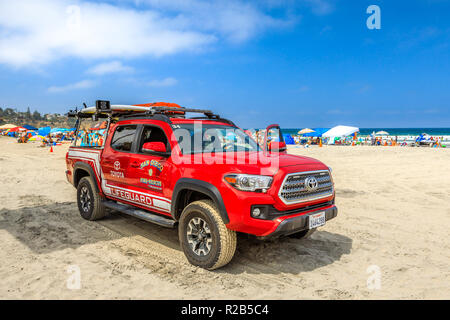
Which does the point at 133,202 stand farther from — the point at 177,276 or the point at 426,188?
the point at 426,188

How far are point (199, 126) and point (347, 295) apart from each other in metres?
3.10

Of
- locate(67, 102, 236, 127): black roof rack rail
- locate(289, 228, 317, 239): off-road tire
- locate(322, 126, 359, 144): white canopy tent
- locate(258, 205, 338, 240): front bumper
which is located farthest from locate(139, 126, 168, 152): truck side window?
locate(322, 126, 359, 144): white canopy tent

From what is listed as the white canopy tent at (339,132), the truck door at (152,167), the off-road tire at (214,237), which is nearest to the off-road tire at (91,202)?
the truck door at (152,167)

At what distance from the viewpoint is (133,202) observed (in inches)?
205

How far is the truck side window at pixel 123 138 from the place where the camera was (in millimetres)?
5316

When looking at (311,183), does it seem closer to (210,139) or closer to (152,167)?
(210,139)

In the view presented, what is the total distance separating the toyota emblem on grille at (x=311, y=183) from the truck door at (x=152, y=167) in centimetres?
188

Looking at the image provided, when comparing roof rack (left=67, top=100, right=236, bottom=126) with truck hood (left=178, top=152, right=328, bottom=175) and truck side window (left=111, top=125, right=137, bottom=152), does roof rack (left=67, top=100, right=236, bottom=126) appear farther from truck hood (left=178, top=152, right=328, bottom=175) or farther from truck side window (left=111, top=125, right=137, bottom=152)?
truck hood (left=178, top=152, right=328, bottom=175)

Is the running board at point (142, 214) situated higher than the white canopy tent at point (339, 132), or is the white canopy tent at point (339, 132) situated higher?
the white canopy tent at point (339, 132)

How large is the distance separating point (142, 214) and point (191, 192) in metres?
1.05

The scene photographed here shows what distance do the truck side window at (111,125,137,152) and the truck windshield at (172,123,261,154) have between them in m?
0.99

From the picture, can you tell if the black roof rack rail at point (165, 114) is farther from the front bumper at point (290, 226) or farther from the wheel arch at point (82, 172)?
the front bumper at point (290, 226)

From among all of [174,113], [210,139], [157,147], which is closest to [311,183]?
[210,139]
